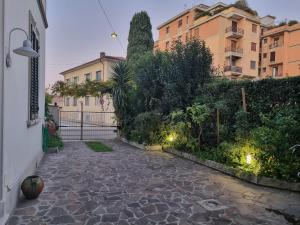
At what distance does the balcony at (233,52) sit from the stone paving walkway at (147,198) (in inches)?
1053

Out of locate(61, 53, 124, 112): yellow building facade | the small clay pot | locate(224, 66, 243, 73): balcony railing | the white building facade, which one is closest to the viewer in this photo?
the white building facade

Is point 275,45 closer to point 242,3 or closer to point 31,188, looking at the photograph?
point 242,3

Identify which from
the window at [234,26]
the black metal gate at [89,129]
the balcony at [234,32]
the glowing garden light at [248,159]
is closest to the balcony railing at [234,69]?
the balcony at [234,32]

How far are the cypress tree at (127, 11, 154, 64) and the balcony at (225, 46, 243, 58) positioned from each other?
38.9 ft

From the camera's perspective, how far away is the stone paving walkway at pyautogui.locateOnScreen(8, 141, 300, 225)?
3867mm

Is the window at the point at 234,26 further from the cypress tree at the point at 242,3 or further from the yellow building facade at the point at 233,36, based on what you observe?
the cypress tree at the point at 242,3

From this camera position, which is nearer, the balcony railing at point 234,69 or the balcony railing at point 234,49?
the balcony railing at point 234,69

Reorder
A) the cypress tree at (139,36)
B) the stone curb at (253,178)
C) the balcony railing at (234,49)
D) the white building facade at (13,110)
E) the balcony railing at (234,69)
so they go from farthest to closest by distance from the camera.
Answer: the balcony railing at (234,49) < the balcony railing at (234,69) < the cypress tree at (139,36) < the stone curb at (253,178) < the white building facade at (13,110)

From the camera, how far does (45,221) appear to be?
369 cm

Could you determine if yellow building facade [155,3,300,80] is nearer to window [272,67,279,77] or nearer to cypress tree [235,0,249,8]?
cypress tree [235,0,249,8]

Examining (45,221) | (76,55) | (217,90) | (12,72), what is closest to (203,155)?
(217,90)

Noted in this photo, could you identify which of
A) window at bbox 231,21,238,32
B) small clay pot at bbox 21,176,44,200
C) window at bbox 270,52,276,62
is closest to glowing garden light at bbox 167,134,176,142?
small clay pot at bbox 21,176,44,200

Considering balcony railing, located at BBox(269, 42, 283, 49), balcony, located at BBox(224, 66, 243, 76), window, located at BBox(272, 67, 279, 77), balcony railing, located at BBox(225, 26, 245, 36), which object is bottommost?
balcony, located at BBox(224, 66, 243, 76)

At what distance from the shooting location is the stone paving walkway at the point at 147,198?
3.87 m
